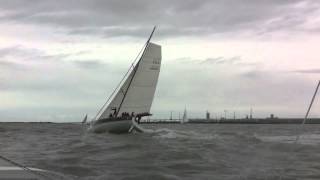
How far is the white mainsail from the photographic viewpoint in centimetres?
6372

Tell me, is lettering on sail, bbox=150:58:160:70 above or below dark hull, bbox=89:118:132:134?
above

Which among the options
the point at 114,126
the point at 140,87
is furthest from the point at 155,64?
the point at 114,126

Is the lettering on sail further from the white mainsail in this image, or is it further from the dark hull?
the dark hull

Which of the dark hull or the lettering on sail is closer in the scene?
the dark hull

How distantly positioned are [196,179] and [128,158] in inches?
263

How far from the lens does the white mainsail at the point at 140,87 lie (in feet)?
209

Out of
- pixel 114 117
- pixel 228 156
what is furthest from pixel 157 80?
pixel 228 156

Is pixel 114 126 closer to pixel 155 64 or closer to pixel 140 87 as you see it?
pixel 140 87

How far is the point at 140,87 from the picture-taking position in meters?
64.6

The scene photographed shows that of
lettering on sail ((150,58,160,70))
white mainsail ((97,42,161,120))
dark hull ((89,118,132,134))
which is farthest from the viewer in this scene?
lettering on sail ((150,58,160,70))

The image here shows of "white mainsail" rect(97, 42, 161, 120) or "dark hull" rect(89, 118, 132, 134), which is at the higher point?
"white mainsail" rect(97, 42, 161, 120)

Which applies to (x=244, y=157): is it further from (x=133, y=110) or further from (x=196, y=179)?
(x=133, y=110)

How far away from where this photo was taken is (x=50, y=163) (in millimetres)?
22859

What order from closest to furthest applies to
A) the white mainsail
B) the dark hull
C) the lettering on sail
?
the dark hull
the white mainsail
the lettering on sail
